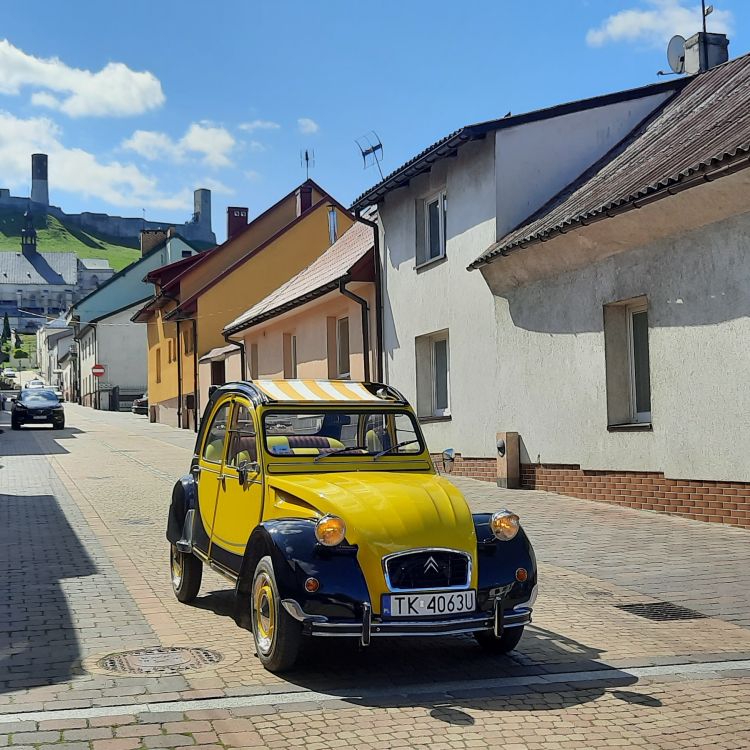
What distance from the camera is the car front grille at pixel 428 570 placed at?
5.35 meters

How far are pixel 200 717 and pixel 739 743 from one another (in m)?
2.51

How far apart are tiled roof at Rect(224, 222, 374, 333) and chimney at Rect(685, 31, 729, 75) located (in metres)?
7.49

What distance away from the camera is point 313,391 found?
718 centimetres

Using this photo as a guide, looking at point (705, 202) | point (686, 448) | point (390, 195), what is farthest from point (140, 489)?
point (705, 202)

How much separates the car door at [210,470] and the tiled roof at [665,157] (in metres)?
5.96

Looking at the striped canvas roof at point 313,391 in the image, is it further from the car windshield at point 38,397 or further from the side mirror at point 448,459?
the car windshield at point 38,397

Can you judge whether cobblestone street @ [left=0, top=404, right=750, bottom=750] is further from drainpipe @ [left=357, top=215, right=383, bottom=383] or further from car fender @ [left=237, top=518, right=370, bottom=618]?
drainpipe @ [left=357, top=215, right=383, bottom=383]

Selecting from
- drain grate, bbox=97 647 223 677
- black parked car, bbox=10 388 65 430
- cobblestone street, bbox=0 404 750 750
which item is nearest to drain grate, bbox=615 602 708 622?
cobblestone street, bbox=0 404 750 750

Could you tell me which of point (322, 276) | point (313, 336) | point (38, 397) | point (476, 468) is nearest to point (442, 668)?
point (476, 468)

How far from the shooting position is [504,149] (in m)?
15.6

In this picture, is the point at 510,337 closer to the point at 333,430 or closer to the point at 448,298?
the point at 448,298

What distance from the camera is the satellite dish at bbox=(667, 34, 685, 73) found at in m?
18.4

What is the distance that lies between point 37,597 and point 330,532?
11.4 ft

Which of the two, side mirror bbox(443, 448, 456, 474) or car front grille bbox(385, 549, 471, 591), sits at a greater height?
side mirror bbox(443, 448, 456, 474)
